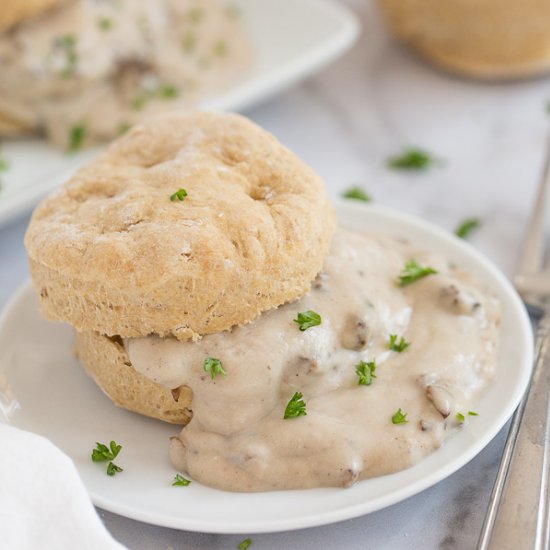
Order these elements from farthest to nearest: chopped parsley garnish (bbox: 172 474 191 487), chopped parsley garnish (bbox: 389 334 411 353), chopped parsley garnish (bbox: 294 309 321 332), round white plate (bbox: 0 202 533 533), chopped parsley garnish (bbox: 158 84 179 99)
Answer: chopped parsley garnish (bbox: 158 84 179 99) → chopped parsley garnish (bbox: 389 334 411 353) → chopped parsley garnish (bbox: 294 309 321 332) → chopped parsley garnish (bbox: 172 474 191 487) → round white plate (bbox: 0 202 533 533)

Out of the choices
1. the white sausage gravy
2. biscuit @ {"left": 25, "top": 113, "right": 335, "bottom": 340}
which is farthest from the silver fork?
the white sausage gravy

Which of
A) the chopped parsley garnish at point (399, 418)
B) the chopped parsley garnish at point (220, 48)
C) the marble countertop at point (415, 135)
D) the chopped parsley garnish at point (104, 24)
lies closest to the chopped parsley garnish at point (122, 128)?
the chopped parsley garnish at point (104, 24)

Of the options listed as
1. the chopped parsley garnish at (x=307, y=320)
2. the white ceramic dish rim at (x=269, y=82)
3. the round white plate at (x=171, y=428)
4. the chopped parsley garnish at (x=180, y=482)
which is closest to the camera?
the round white plate at (x=171, y=428)

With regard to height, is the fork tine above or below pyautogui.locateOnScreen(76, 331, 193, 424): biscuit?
below

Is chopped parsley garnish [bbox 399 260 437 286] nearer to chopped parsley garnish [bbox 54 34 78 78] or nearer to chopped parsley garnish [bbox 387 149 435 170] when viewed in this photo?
chopped parsley garnish [bbox 387 149 435 170]

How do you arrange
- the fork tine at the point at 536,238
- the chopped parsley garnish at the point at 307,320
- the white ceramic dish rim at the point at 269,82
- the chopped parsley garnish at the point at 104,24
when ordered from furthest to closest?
1. the chopped parsley garnish at the point at 104,24
2. the white ceramic dish rim at the point at 269,82
3. the fork tine at the point at 536,238
4. the chopped parsley garnish at the point at 307,320

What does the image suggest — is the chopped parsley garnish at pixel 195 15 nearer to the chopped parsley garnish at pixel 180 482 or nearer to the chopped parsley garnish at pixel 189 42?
the chopped parsley garnish at pixel 189 42

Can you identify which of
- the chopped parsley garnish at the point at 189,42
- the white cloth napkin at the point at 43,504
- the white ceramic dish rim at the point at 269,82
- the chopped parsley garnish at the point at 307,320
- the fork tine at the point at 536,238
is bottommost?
the fork tine at the point at 536,238
